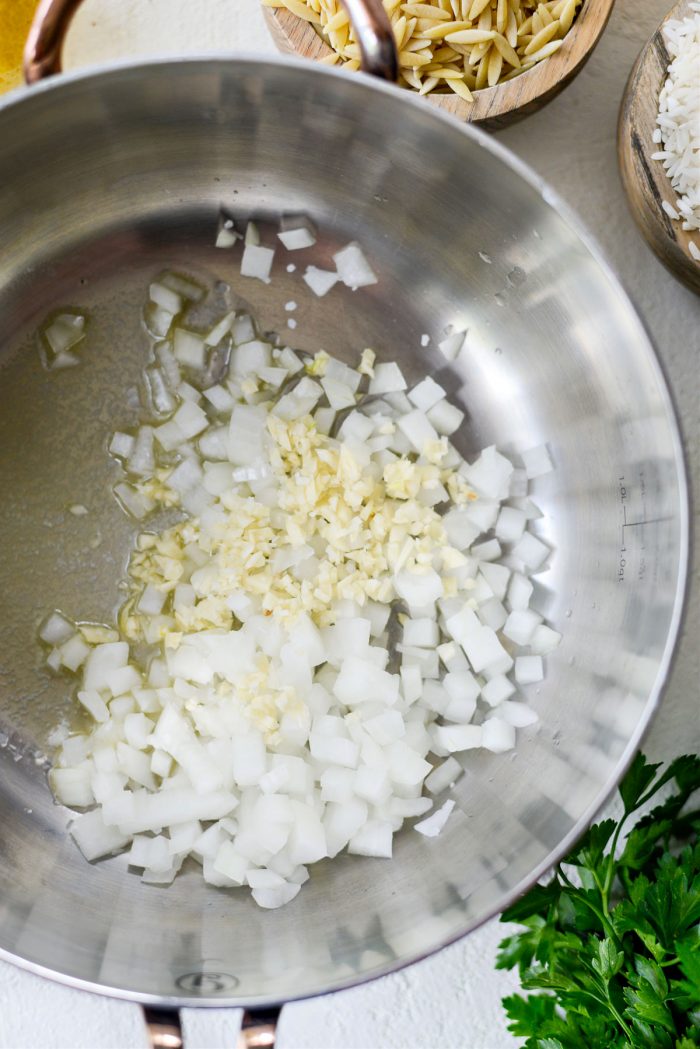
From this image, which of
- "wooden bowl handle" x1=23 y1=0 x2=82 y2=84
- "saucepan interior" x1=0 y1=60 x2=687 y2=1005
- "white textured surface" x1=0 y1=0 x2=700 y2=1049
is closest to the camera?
"wooden bowl handle" x1=23 y1=0 x2=82 y2=84

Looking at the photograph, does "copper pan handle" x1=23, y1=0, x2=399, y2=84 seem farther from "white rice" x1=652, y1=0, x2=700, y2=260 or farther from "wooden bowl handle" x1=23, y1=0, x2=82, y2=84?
"white rice" x1=652, y1=0, x2=700, y2=260

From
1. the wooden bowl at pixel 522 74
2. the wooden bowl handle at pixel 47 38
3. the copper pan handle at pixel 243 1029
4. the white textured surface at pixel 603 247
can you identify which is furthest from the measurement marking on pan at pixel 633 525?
the wooden bowl handle at pixel 47 38

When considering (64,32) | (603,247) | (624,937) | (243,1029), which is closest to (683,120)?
(603,247)

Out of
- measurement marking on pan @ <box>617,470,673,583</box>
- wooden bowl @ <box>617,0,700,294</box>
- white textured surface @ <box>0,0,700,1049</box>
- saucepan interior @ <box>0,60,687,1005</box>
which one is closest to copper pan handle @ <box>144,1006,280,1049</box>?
saucepan interior @ <box>0,60,687,1005</box>

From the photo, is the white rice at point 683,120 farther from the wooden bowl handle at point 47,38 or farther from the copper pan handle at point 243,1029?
the copper pan handle at point 243,1029

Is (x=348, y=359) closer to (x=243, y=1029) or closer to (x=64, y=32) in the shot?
(x=64, y=32)

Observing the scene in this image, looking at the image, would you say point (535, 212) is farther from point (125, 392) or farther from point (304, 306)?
point (125, 392)
